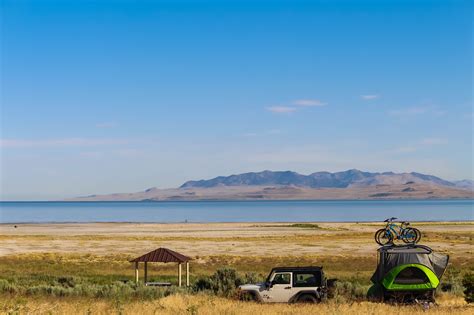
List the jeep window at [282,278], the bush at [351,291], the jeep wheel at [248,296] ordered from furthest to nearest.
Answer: the bush at [351,291] → the jeep wheel at [248,296] → the jeep window at [282,278]

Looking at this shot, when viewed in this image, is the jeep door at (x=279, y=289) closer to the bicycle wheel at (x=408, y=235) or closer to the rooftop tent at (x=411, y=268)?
the rooftop tent at (x=411, y=268)

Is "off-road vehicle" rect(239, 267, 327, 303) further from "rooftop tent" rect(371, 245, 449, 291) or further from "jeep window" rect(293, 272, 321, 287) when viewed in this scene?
"rooftop tent" rect(371, 245, 449, 291)

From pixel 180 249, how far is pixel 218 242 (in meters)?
10.8

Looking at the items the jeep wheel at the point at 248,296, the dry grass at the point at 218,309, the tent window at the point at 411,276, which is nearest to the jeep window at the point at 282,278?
the jeep wheel at the point at 248,296

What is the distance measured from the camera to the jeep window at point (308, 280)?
77.4 feet

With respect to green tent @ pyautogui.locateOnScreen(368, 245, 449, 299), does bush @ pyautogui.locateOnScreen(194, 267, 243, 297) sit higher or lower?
lower

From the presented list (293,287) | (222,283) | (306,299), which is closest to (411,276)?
(306,299)

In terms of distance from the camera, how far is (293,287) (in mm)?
23719

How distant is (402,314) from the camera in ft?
60.3

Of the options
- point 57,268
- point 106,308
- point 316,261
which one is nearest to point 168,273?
point 57,268

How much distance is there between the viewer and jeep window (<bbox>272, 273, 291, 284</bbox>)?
23812mm

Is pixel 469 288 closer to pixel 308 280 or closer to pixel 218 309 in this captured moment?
pixel 308 280

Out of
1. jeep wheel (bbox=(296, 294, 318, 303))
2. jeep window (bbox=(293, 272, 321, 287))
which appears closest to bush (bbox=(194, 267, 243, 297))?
jeep window (bbox=(293, 272, 321, 287))

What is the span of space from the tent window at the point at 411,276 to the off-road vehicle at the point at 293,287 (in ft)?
8.47
